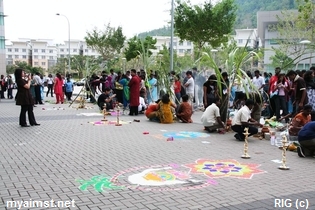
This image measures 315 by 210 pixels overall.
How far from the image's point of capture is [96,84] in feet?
64.0

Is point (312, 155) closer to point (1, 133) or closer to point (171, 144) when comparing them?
point (171, 144)

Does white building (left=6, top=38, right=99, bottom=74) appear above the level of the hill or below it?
below

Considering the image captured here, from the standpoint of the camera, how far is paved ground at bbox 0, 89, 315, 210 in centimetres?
485

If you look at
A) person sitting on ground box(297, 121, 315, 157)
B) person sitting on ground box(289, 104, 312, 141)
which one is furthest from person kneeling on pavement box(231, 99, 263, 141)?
person sitting on ground box(297, 121, 315, 157)

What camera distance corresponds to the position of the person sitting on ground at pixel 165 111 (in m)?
12.3

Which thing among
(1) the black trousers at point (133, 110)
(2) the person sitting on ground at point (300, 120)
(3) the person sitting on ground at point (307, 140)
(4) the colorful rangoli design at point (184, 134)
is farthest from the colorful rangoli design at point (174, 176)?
(1) the black trousers at point (133, 110)

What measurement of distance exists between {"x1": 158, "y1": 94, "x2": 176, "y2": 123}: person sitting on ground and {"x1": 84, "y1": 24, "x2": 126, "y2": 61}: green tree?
2943cm

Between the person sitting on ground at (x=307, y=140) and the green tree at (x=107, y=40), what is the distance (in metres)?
35.0

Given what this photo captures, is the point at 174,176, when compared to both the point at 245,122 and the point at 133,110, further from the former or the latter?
the point at 133,110

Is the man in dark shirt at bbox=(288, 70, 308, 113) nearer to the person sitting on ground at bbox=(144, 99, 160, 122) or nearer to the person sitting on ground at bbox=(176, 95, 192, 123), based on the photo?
the person sitting on ground at bbox=(176, 95, 192, 123)

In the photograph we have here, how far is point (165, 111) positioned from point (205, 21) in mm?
12663

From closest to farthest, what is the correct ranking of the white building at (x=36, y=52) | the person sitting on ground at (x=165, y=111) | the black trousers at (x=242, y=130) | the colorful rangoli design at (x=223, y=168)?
the colorful rangoli design at (x=223, y=168) → the black trousers at (x=242, y=130) → the person sitting on ground at (x=165, y=111) → the white building at (x=36, y=52)

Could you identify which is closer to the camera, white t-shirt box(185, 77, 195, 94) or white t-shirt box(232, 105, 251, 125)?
white t-shirt box(232, 105, 251, 125)

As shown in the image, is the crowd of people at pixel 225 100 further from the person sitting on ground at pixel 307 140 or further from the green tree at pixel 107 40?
the green tree at pixel 107 40
